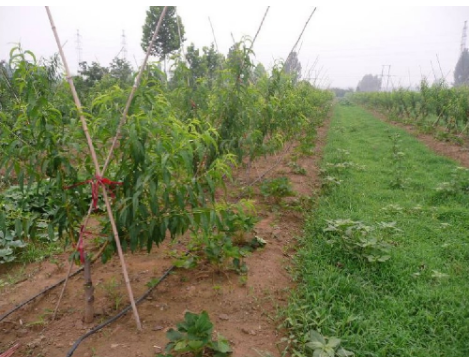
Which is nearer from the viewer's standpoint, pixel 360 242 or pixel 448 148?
pixel 360 242

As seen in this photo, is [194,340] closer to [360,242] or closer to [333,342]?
[333,342]

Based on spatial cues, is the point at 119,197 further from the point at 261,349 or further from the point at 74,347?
the point at 261,349

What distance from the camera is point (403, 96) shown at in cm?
1549

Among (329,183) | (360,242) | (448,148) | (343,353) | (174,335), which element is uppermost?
(448,148)

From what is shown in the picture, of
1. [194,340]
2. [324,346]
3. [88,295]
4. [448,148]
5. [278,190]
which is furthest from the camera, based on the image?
[448,148]

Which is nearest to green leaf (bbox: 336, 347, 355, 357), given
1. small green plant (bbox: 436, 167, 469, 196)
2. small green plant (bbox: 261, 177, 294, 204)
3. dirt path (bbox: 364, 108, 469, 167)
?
small green plant (bbox: 261, 177, 294, 204)

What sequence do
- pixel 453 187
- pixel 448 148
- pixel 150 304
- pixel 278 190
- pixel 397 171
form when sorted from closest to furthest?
pixel 150 304 → pixel 278 190 → pixel 453 187 → pixel 397 171 → pixel 448 148

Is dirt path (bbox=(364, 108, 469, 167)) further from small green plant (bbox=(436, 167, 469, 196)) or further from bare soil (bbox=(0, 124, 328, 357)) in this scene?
bare soil (bbox=(0, 124, 328, 357))

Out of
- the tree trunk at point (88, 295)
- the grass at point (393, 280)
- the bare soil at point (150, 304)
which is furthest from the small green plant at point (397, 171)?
the tree trunk at point (88, 295)

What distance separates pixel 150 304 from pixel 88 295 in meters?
0.45

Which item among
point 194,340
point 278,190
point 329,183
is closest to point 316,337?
point 194,340

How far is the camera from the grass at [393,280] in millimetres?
2311

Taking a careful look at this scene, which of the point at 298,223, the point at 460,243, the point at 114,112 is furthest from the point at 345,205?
the point at 114,112

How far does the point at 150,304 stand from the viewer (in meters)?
2.50
